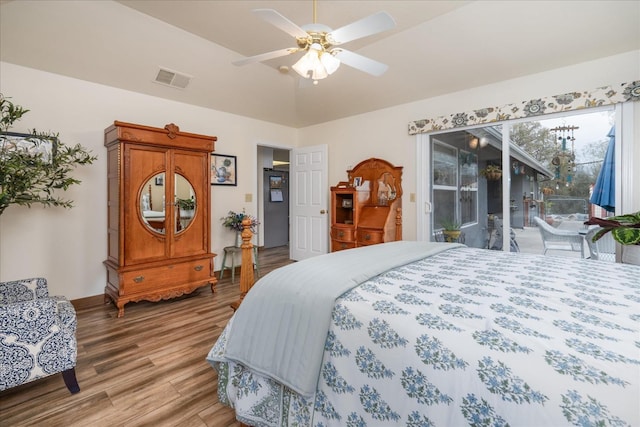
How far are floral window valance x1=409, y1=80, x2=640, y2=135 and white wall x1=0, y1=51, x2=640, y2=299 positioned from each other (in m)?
0.12

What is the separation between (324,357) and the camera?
1157mm

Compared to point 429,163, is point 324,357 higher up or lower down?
lower down

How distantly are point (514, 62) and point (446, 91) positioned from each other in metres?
0.74

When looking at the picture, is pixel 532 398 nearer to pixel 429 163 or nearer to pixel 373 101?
pixel 429 163

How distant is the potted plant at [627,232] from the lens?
2268 mm

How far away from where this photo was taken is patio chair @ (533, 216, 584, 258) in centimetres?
306

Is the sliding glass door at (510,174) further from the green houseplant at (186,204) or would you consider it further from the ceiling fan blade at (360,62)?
the green houseplant at (186,204)

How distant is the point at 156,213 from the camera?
122 inches

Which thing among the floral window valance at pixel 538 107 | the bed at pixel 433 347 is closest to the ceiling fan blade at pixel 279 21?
the bed at pixel 433 347

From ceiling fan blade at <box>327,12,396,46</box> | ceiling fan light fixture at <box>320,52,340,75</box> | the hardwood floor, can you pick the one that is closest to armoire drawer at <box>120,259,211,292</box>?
the hardwood floor

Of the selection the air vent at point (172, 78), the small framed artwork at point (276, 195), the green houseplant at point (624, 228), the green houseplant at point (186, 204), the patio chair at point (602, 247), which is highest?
the air vent at point (172, 78)

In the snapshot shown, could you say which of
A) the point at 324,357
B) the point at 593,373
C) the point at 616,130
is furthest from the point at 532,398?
the point at 616,130

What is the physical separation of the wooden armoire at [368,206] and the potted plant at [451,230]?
604 millimetres

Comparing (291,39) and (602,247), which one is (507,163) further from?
(291,39)
